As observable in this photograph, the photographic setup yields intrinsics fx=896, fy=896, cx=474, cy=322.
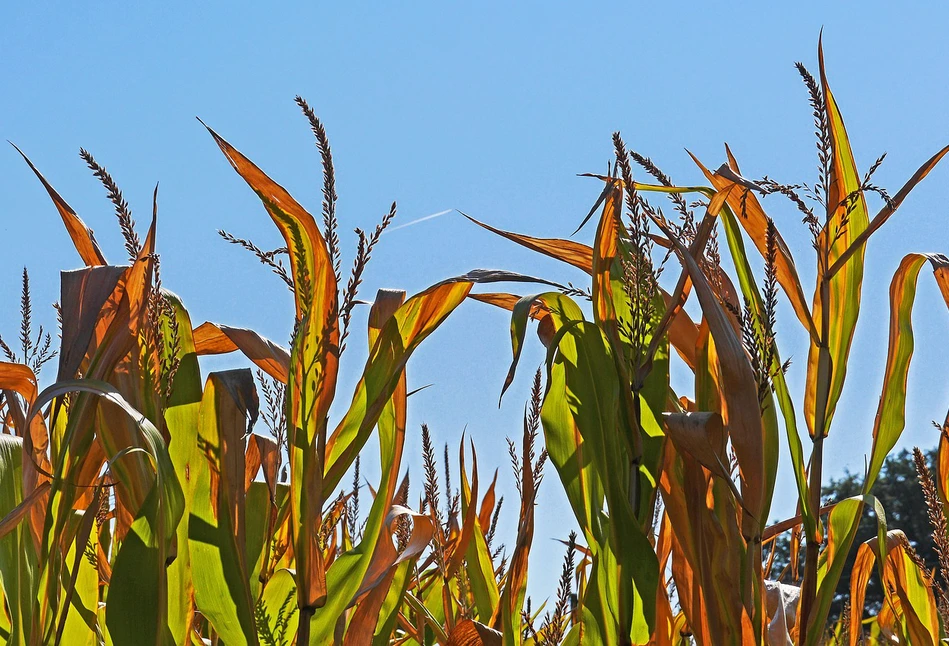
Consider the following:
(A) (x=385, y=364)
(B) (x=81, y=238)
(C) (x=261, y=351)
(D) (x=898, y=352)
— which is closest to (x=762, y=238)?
(D) (x=898, y=352)

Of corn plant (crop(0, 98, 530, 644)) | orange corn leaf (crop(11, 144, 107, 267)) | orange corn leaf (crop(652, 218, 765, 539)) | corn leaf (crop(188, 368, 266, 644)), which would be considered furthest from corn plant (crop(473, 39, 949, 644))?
orange corn leaf (crop(11, 144, 107, 267))

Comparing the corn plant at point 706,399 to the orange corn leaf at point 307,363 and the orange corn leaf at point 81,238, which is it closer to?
the orange corn leaf at point 307,363

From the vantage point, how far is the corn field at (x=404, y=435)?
79cm

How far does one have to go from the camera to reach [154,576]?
29.5 inches

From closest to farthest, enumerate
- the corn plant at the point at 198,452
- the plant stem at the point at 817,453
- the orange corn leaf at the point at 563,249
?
the corn plant at the point at 198,452 < the plant stem at the point at 817,453 < the orange corn leaf at the point at 563,249

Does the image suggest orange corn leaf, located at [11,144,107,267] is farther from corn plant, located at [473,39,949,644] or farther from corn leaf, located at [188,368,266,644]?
corn plant, located at [473,39,949,644]

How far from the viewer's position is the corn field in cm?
79

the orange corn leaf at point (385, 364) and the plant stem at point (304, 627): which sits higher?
the orange corn leaf at point (385, 364)

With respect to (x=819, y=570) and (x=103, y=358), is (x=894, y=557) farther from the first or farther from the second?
(x=103, y=358)

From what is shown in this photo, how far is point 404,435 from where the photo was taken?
2.98 ft

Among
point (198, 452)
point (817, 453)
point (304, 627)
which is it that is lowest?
point (304, 627)

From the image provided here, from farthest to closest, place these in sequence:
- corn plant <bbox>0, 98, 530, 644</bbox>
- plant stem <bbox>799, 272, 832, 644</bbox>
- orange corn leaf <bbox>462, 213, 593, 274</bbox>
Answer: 1. orange corn leaf <bbox>462, 213, 593, 274</bbox>
2. plant stem <bbox>799, 272, 832, 644</bbox>
3. corn plant <bbox>0, 98, 530, 644</bbox>

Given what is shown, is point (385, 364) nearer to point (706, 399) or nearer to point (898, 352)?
point (706, 399)

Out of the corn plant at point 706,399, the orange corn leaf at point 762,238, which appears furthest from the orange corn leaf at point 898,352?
the orange corn leaf at point 762,238
